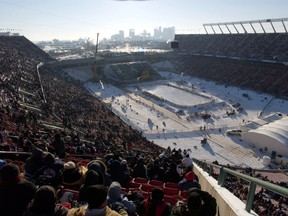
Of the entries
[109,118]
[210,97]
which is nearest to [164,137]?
[109,118]

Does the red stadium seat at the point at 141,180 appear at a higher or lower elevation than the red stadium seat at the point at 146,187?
lower

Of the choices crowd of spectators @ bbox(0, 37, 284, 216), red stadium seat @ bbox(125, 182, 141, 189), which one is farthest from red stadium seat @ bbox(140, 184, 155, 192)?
crowd of spectators @ bbox(0, 37, 284, 216)

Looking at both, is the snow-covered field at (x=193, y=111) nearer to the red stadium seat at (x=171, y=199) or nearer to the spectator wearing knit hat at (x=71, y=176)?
the red stadium seat at (x=171, y=199)

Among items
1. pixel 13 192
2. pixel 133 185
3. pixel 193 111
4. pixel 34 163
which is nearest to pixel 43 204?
pixel 13 192

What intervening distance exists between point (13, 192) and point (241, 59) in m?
58.9

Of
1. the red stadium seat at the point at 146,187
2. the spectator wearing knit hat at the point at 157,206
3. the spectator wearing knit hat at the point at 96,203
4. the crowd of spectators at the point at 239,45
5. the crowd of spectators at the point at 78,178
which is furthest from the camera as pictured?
the crowd of spectators at the point at 239,45

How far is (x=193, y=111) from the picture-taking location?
3809cm

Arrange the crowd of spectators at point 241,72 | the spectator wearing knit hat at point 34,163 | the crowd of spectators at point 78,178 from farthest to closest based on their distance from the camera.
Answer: the crowd of spectators at point 241,72 < the spectator wearing knit hat at point 34,163 < the crowd of spectators at point 78,178

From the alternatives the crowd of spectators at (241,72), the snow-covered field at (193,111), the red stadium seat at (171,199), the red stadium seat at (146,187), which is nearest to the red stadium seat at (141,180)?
the red stadium seat at (146,187)

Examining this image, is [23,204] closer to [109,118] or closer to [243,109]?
[109,118]

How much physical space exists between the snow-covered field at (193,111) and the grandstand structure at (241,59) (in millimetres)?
3306

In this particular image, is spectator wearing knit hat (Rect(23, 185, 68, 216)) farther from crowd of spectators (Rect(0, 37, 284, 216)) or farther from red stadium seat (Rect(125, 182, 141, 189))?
red stadium seat (Rect(125, 182, 141, 189))

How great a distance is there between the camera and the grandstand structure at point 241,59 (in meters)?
50.2

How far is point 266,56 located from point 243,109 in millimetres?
22197
